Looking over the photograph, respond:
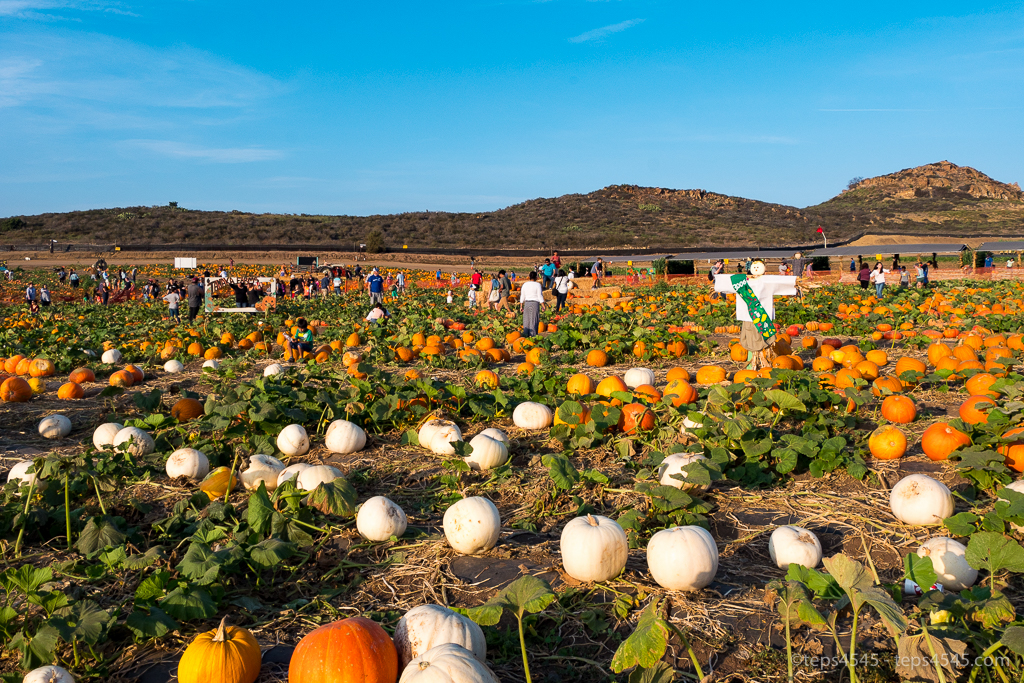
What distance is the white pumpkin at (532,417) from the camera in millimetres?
5754

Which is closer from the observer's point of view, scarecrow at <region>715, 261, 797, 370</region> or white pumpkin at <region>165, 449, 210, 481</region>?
white pumpkin at <region>165, 449, 210, 481</region>

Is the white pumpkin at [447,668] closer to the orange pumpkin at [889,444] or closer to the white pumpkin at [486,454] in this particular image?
the white pumpkin at [486,454]

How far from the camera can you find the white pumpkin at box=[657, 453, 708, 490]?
4.14 m

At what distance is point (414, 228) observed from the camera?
262ft

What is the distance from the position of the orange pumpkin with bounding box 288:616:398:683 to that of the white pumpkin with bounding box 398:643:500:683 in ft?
0.65

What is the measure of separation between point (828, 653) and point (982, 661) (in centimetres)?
52

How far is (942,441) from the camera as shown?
181 inches

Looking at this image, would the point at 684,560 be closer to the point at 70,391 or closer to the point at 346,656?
the point at 346,656

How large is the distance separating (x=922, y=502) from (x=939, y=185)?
13873 cm

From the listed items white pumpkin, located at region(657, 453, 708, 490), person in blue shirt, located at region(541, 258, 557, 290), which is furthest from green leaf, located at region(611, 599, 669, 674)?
person in blue shirt, located at region(541, 258, 557, 290)

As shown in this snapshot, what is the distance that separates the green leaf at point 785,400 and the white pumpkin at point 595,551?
8.44 feet

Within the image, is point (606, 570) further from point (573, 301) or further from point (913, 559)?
point (573, 301)

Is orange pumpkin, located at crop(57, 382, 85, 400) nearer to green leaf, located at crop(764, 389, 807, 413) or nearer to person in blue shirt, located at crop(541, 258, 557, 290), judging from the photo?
green leaf, located at crop(764, 389, 807, 413)

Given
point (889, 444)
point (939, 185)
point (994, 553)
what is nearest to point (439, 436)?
point (889, 444)
